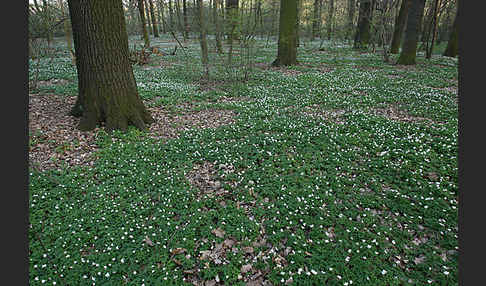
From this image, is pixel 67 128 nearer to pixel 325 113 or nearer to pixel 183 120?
pixel 183 120

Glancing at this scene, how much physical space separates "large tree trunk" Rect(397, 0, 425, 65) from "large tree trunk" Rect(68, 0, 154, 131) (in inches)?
605

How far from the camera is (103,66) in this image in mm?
6543

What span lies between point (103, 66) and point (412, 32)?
1608cm

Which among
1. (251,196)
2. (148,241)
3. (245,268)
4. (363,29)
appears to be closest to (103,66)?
(148,241)

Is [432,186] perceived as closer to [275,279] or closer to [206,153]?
[275,279]

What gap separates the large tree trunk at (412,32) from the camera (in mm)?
13824

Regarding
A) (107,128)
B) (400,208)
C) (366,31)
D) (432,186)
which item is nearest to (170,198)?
(107,128)

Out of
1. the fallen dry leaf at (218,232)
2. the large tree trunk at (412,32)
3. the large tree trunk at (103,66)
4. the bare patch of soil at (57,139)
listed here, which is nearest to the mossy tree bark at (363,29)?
the large tree trunk at (412,32)

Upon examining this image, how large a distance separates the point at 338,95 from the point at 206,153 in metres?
6.56

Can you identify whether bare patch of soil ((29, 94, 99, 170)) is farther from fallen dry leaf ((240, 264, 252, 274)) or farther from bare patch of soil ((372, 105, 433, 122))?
bare patch of soil ((372, 105, 433, 122))

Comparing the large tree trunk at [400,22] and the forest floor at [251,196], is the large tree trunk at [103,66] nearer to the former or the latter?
the forest floor at [251,196]

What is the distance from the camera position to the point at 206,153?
608 centimetres

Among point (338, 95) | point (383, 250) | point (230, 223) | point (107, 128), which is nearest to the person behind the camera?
point (383, 250)

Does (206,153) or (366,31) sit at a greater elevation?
(366,31)
